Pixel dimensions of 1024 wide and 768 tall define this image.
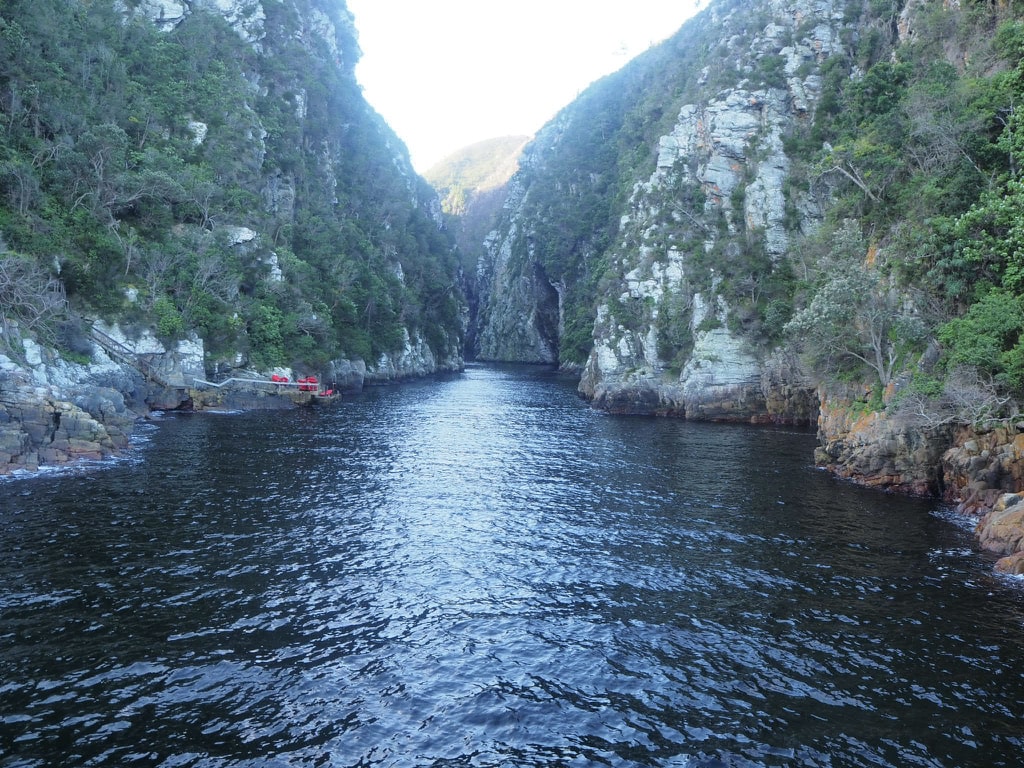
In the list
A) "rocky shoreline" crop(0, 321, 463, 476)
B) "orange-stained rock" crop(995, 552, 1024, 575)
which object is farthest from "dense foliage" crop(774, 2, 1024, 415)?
"rocky shoreline" crop(0, 321, 463, 476)

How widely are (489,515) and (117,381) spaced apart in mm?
30175

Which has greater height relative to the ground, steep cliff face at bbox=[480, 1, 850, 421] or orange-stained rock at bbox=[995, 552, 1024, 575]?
steep cliff face at bbox=[480, 1, 850, 421]

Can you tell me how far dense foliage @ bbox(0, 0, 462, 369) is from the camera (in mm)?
45312

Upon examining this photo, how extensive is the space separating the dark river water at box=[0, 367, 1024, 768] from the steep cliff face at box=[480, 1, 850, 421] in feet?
77.9

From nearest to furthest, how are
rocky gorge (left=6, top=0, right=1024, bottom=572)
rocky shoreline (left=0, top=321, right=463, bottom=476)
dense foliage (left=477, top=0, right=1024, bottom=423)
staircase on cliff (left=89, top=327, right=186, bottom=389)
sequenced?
dense foliage (left=477, top=0, right=1024, bottom=423)
rocky shoreline (left=0, top=321, right=463, bottom=476)
rocky gorge (left=6, top=0, right=1024, bottom=572)
staircase on cliff (left=89, top=327, right=186, bottom=389)

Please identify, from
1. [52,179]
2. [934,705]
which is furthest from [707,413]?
[52,179]

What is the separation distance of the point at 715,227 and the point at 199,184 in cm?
4705

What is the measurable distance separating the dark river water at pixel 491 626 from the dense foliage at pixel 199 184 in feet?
84.8

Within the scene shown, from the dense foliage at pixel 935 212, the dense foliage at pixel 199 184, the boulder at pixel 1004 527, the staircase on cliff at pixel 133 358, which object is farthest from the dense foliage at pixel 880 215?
the staircase on cliff at pixel 133 358

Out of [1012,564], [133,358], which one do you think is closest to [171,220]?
[133,358]

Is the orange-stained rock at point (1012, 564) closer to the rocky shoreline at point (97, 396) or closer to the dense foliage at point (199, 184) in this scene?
the rocky shoreline at point (97, 396)

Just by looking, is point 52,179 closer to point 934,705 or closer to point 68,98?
point 68,98

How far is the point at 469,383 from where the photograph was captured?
80938 mm

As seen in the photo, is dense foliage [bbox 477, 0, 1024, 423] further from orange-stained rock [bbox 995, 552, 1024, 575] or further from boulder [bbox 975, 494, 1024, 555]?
orange-stained rock [bbox 995, 552, 1024, 575]
